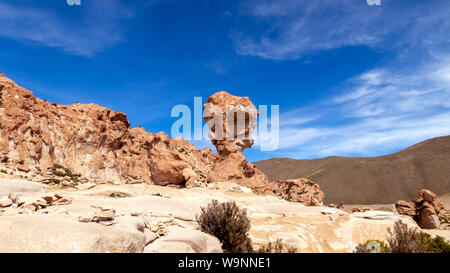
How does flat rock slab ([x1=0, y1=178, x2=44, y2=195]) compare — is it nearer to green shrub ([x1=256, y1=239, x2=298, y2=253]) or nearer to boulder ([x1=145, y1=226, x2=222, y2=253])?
boulder ([x1=145, y1=226, x2=222, y2=253])

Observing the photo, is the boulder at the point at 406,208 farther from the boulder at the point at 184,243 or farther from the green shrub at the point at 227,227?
the boulder at the point at 184,243

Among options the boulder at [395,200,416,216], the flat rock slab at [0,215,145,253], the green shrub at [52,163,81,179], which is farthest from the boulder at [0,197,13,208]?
the boulder at [395,200,416,216]

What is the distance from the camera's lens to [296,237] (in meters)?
9.62

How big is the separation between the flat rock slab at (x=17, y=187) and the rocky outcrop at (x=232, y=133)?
15024 mm

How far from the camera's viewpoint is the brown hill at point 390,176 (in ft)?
238

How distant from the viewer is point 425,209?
867 inches

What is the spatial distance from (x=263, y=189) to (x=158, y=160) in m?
9.33

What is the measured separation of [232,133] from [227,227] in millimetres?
19807

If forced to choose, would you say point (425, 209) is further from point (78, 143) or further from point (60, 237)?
point (78, 143)

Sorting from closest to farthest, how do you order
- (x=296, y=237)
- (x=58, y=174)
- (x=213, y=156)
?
1. (x=296, y=237)
2. (x=58, y=174)
3. (x=213, y=156)

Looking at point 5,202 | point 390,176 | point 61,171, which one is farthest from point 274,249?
point 390,176

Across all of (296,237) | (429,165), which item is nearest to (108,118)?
(296,237)

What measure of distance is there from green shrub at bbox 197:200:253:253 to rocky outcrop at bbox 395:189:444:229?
20.5 meters

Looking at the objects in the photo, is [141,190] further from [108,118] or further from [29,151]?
[108,118]
